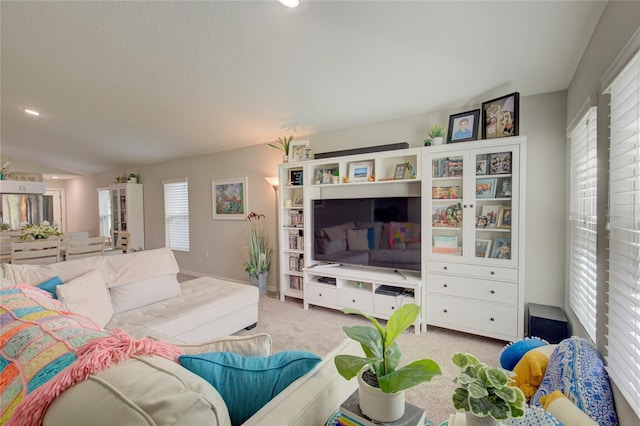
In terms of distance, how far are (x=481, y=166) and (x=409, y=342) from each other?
5.97 feet

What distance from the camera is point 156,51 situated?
2377 millimetres

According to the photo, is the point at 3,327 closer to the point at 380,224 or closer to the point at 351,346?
the point at 351,346

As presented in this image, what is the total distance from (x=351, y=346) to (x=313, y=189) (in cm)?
273

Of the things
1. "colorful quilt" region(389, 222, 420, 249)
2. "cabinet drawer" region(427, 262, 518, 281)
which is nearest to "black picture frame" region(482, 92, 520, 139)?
"colorful quilt" region(389, 222, 420, 249)

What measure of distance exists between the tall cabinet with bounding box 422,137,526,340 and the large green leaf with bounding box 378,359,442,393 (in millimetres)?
2259

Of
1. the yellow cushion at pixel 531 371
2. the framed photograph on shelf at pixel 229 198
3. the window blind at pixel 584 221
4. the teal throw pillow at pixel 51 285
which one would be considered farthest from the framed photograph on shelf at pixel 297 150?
the yellow cushion at pixel 531 371

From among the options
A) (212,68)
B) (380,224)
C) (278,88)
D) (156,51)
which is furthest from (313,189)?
(156,51)

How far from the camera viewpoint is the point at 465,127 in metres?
2.77

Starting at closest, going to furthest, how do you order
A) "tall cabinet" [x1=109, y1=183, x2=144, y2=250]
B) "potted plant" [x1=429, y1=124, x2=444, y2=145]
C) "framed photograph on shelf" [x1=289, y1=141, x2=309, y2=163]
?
1. "potted plant" [x1=429, y1=124, x2=444, y2=145]
2. "framed photograph on shelf" [x1=289, y1=141, x2=309, y2=163]
3. "tall cabinet" [x1=109, y1=183, x2=144, y2=250]

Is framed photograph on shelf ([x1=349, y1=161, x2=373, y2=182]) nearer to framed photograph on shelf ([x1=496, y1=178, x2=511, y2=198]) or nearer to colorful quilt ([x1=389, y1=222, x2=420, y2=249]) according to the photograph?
colorful quilt ([x1=389, y1=222, x2=420, y2=249])

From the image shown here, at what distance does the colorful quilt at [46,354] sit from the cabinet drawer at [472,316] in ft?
8.31

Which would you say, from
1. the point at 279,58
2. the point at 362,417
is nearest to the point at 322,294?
the point at 279,58

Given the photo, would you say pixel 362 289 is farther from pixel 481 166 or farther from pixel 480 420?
pixel 480 420

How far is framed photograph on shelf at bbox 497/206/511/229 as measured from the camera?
2583 millimetres
